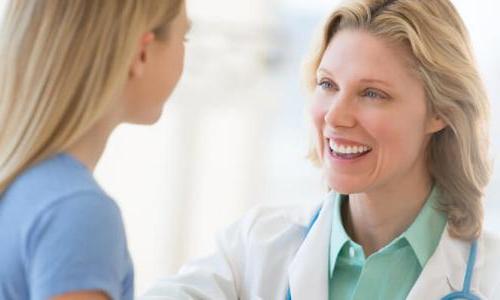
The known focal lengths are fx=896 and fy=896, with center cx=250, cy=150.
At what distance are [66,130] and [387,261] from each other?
2.68 ft

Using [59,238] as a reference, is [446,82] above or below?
above

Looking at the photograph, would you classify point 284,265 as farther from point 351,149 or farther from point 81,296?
point 81,296

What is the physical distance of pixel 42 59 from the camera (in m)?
1.12

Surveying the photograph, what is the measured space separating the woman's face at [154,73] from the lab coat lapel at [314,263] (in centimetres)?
→ 61

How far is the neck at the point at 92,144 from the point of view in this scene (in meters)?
1.15

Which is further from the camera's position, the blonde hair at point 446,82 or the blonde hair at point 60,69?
the blonde hair at point 446,82

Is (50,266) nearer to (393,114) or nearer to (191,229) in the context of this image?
(393,114)

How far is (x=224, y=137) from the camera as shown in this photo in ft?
12.5

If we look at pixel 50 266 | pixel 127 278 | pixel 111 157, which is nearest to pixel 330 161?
pixel 127 278

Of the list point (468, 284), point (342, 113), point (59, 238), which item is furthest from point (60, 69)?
point (468, 284)

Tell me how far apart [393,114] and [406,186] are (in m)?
0.17

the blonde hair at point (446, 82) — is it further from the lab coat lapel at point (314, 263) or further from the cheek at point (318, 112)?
the lab coat lapel at point (314, 263)

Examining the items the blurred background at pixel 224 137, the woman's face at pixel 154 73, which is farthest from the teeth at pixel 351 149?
the blurred background at pixel 224 137

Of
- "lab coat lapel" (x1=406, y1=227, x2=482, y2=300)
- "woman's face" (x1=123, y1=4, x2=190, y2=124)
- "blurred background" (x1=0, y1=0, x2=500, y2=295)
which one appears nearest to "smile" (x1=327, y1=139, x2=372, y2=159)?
"lab coat lapel" (x1=406, y1=227, x2=482, y2=300)
